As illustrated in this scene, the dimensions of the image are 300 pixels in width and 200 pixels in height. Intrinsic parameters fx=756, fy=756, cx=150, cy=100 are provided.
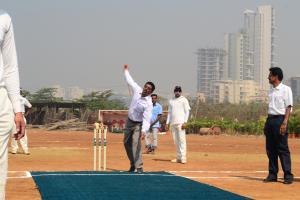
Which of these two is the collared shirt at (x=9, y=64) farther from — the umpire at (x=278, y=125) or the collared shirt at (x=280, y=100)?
the collared shirt at (x=280, y=100)

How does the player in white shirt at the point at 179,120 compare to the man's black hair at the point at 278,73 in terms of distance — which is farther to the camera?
the player in white shirt at the point at 179,120

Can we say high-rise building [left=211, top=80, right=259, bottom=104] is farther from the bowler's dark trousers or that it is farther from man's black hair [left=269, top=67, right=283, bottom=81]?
man's black hair [left=269, top=67, right=283, bottom=81]

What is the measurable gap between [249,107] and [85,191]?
6548 cm

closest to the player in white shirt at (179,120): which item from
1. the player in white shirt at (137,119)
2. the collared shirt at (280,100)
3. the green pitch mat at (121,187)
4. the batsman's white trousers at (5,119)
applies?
the player in white shirt at (137,119)

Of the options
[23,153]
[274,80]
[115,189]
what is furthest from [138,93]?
[23,153]

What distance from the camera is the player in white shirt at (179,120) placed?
18.4 meters

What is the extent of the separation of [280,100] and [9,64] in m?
7.81

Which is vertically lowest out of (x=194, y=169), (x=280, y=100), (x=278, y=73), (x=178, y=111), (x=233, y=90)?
(x=194, y=169)

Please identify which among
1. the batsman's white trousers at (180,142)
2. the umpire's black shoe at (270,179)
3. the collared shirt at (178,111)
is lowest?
the umpire's black shoe at (270,179)

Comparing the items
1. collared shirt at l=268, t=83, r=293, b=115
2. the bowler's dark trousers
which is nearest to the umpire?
collared shirt at l=268, t=83, r=293, b=115

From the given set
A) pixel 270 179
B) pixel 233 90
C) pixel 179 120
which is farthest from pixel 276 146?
pixel 233 90

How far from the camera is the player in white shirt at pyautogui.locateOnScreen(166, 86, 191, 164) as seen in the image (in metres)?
18.4

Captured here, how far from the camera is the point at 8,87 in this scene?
5840 mm

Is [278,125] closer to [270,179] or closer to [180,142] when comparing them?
[270,179]
